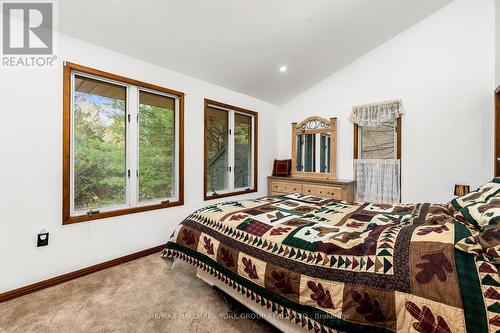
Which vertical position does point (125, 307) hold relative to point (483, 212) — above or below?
below

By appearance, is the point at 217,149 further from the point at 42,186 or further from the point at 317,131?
the point at 42,186

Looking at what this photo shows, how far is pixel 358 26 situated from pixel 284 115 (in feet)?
6.79

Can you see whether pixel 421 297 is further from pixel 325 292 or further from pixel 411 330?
pixel 325 292

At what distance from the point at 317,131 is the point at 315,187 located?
108 centimetres

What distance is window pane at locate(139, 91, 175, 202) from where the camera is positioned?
2.80 m

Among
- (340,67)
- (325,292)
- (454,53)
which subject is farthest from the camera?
(340,67)

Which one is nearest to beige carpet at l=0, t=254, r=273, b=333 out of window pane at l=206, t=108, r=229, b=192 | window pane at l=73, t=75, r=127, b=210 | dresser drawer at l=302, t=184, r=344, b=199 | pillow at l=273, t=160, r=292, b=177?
window pane at l=73, t=75, r=127, b=210

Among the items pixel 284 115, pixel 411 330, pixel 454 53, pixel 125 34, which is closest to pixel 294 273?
pixel 411 330

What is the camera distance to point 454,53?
9.27ft

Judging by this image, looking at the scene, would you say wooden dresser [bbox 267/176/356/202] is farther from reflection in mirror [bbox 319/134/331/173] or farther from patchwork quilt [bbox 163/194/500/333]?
patchwork quilt [bbox 163/194/500/333]

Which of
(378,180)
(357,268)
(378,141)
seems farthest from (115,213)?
(378,141)

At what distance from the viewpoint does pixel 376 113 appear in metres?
3.41

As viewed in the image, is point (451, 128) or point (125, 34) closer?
point (125, 34)

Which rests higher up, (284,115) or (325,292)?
(284,115)
